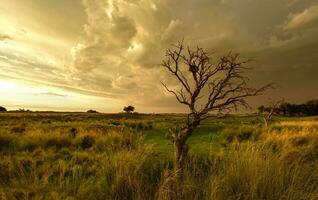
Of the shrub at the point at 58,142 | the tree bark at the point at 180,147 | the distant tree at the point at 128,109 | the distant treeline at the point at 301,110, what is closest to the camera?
the tree bark at the point at 180,147

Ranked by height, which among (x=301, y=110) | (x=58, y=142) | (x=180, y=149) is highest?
(x=301, y=110)

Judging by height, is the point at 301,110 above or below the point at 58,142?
above

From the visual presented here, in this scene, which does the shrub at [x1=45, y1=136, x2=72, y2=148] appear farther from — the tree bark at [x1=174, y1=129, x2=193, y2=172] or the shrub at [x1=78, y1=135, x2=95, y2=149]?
the tree bark at [x1=174, y1=129, x2=193, y2=172]

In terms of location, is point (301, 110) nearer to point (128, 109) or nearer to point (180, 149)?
point (128, 109)

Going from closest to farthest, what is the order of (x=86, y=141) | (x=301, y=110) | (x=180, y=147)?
(x=180, y=147) < (x=86, y=141) < (x=301, y=110)

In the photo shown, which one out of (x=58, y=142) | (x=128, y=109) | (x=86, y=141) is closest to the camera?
(x=58, y=142)

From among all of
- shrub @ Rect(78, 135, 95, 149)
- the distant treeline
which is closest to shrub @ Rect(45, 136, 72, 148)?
shrub @ Rect(78, 135, 95, 149)

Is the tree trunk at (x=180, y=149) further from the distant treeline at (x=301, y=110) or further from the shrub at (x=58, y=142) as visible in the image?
the distant treeline at (x=301, y=110)

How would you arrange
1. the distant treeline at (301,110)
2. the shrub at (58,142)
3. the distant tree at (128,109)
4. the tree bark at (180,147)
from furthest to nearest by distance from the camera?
the distant tree at (128,109) < the distant treeline at (301,110) < the shrub at (58,142) < the tree bark at (180,147)

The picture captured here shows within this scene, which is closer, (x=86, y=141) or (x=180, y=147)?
(x=180, y=147)

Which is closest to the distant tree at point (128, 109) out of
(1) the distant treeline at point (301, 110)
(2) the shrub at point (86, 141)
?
(1) the distant treeline at point (301, 110)

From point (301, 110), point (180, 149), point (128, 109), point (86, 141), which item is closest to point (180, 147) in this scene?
point (180, 149)

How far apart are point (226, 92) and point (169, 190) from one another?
2.02 metres

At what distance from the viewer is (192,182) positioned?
554 cm
